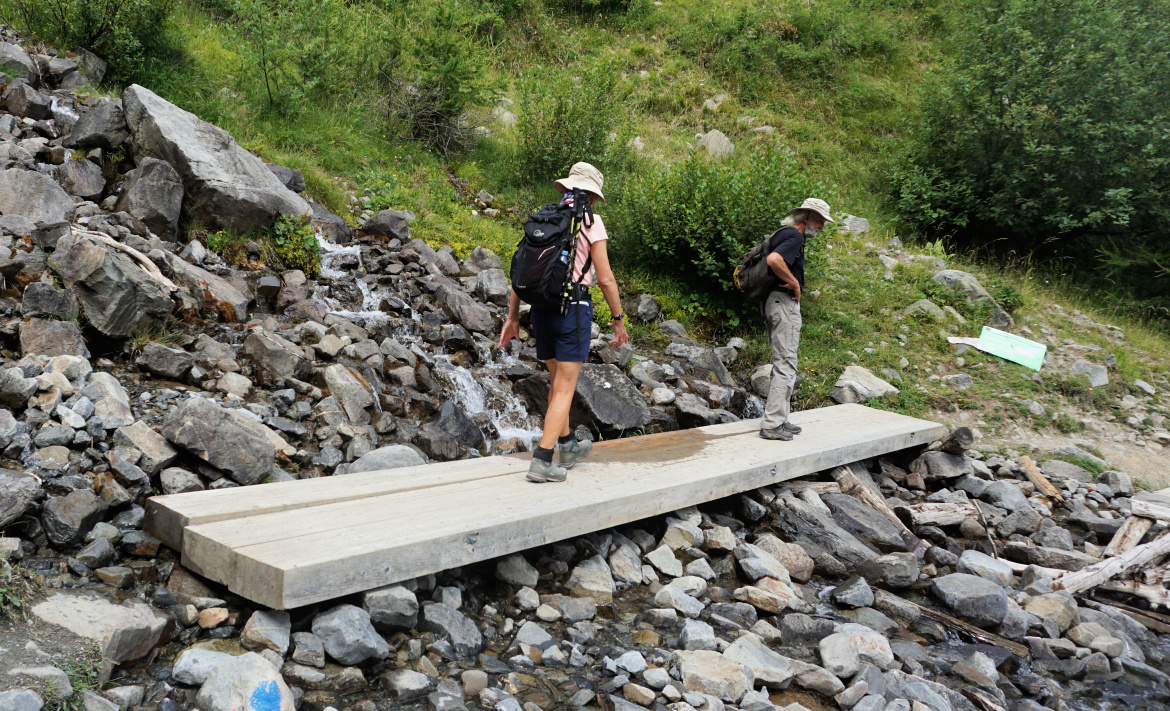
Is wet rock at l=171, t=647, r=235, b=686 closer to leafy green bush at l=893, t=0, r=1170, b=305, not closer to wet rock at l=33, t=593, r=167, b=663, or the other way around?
wet rock at l=33, t=593, r=167, b=663

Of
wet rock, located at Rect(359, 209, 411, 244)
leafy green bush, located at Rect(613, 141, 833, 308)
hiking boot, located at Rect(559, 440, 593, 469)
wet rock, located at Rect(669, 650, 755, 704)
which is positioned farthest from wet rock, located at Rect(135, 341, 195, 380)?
leafy green bush, located at Rect(613, 141, 833, 308)

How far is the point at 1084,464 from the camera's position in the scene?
29.5 ft

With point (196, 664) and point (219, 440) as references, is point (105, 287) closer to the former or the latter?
point (219, 440)

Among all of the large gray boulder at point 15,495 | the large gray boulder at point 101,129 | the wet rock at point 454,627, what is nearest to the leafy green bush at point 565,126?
the large gray boulder at point 101,129

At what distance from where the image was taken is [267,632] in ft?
10.5

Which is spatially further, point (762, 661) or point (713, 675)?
point (762, 661)

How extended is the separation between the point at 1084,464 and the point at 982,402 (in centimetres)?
150

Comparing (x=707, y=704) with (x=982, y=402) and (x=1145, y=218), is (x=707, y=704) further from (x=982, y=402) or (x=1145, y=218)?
(x=1145, y=218)

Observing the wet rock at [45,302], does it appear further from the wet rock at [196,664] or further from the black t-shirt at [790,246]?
the black t-shirt at [790,246]

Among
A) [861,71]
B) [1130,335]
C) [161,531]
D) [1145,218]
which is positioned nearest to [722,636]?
[161,531]

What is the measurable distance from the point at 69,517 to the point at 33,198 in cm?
429

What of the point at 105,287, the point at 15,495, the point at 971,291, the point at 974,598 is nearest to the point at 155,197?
the point at 105,287

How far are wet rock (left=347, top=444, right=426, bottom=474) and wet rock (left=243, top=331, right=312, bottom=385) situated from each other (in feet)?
4.12

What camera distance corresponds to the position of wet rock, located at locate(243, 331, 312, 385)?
6.08 meters
